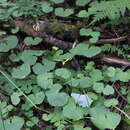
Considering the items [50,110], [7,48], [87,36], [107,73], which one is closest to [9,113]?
[50,110]

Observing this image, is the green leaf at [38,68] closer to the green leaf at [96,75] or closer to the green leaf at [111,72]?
the green leaf at [96,75]

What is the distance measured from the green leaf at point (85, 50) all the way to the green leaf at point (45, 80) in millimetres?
281

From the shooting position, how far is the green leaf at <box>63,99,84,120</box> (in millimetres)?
1768

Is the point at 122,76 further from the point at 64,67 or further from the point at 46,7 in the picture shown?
the point at 46,7

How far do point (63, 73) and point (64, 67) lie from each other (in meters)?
0.20

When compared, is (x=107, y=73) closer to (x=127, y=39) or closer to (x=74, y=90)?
(x=74, y=90)

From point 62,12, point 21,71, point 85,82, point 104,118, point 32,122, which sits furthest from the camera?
point 62,12

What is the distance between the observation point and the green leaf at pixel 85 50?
2121 mm

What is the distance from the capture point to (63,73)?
2.01 m

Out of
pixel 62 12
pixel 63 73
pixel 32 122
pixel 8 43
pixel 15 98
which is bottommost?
pixel 32 122

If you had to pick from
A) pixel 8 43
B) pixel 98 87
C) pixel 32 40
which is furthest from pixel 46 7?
pixel 98 87

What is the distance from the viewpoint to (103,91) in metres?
1.90

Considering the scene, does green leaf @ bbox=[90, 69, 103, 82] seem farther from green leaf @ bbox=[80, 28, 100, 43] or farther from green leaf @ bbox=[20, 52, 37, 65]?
green leaf @ bbox=[20, 52, 37, 65]

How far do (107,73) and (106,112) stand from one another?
329 mm
